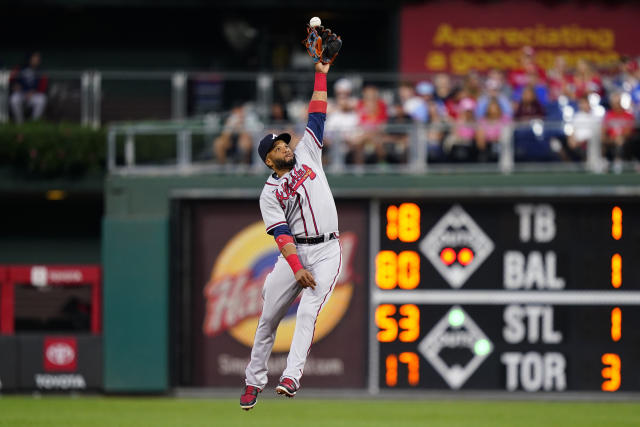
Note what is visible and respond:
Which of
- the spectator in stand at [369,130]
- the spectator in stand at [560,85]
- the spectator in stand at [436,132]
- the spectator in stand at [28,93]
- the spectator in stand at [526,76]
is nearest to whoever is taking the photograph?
the spectator in stand at [436,132]

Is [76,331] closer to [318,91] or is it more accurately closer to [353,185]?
[353,185]

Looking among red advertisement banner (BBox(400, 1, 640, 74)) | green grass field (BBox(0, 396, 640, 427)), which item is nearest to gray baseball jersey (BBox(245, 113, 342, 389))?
green grass field (BBox(0, 396, 640, 427))

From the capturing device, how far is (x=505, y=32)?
23516 mm

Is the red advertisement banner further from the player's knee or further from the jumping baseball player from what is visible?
the player's knee

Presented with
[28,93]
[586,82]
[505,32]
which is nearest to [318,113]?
[586,82]

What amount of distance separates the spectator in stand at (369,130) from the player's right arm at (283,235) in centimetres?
643

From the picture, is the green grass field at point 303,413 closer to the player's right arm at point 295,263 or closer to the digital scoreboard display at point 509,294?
the digital scoreboard display at point 509,294

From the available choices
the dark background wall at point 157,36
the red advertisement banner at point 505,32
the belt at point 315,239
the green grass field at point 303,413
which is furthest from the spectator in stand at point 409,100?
the belt at point 315,239

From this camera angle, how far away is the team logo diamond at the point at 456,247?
16.2 meters

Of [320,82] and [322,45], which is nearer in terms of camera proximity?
[322,45]

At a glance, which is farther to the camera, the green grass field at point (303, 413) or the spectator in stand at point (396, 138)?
the spectator in stand at point (396, 138)

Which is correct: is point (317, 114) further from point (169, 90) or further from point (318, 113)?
point (169, 90)

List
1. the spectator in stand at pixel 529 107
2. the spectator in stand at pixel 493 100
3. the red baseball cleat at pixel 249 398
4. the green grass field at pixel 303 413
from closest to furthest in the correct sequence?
the red baseball cleat at pixel 249 398 → the green grass field at pixel 303 413 → the spectator in stand at pixel 529 107 → the spectator in stand at pixel 493 100

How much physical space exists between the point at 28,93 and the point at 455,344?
786cm
